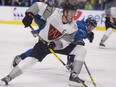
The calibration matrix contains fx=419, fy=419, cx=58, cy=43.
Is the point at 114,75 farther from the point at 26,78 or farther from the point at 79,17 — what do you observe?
the point at 79,17

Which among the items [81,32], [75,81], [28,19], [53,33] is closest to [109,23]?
[81,32]

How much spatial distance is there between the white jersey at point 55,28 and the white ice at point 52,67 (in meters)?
0.49

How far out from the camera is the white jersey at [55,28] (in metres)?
4.12

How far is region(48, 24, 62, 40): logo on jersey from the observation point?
→ 4.14 metres

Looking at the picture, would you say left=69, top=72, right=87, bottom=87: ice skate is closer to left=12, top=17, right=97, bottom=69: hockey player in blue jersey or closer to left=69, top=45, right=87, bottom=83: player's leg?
left=69, top=45, right=87, bottom=83: player's leg

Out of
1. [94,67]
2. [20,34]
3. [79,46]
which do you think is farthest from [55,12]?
[20,34]

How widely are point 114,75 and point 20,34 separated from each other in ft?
14.8

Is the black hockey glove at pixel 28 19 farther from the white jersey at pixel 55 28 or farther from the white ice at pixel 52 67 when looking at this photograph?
the white ice at pixel 52 67

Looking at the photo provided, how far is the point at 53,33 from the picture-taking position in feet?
13.6

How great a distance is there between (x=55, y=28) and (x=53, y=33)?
0.06 metres

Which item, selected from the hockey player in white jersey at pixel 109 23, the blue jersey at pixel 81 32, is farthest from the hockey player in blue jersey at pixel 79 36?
the hockey player in white jersey at pixel 109 23

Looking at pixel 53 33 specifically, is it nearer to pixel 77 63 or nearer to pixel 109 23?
pixel 77 63

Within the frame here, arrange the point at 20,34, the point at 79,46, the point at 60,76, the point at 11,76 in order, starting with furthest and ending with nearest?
the point at 20,34, the point at 60,76, the point at 79,46, the point at 11,76

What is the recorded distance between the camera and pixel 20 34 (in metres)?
9.29
